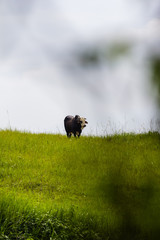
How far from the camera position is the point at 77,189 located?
613 centimetres

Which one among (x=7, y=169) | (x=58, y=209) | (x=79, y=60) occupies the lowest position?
(x=58, y=209)

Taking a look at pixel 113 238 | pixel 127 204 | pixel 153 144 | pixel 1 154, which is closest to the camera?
pixel 127 204

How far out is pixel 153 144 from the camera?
34.4ft

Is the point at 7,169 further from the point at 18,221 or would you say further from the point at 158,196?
the point at 158,196

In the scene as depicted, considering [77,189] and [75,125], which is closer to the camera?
[77,189]

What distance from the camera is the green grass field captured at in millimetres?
1839

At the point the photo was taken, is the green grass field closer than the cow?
Yes

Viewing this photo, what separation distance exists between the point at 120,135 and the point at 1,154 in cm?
470

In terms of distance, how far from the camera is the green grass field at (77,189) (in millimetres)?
1839

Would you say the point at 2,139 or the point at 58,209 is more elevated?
the point at 2,139

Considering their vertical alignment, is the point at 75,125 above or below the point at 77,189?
above

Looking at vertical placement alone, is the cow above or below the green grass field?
A: above

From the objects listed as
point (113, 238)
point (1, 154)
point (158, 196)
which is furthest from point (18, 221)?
point (1, 154)

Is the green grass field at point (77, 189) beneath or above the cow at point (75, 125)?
beneath
